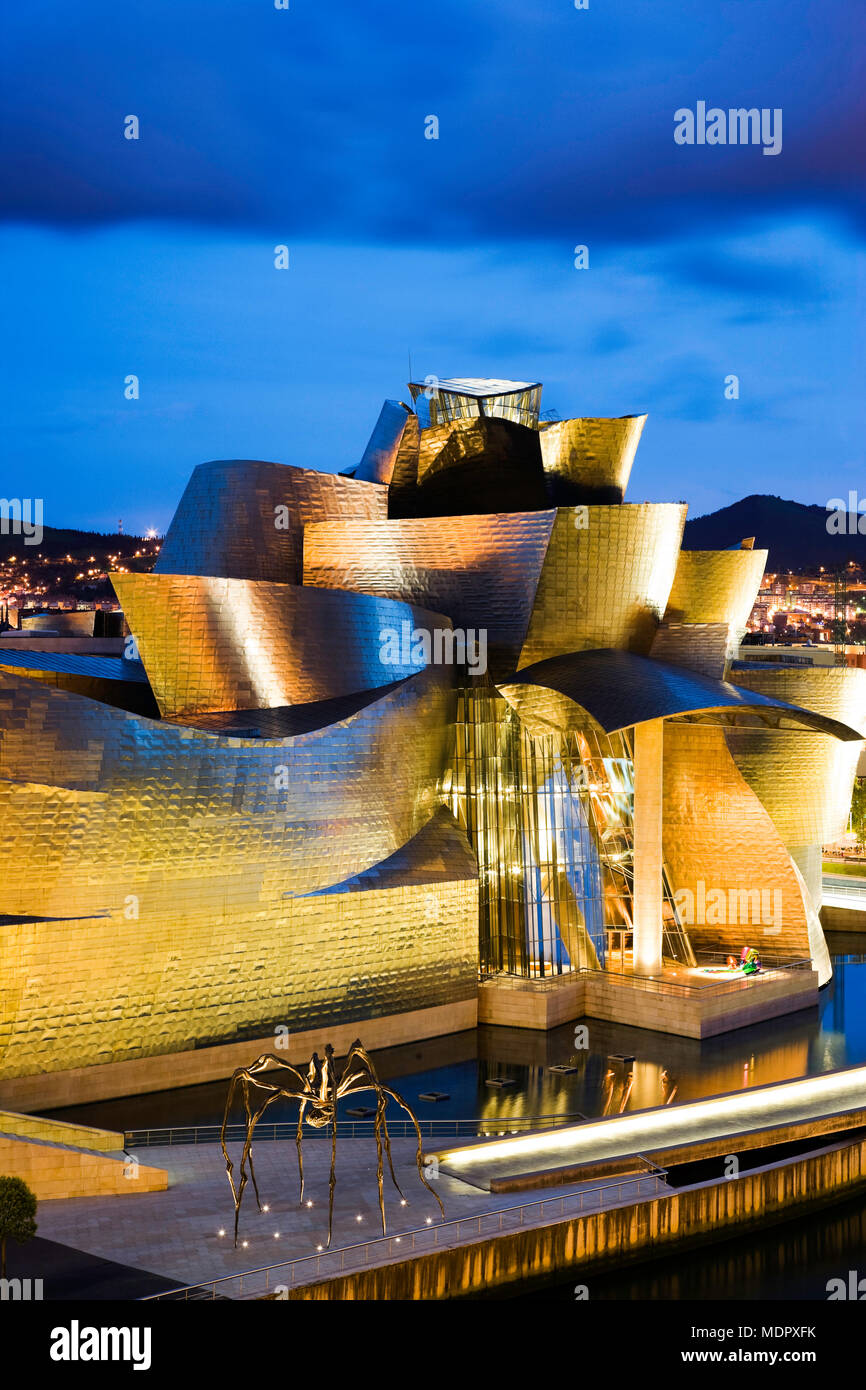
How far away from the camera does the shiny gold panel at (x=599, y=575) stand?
2742 centimetres

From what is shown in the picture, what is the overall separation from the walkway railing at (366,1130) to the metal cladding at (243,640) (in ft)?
24.7

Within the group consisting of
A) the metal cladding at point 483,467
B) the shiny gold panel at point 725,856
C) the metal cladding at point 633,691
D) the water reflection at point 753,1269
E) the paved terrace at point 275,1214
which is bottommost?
the water reflection at point 753,1269

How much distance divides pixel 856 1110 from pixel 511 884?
26.5 feet

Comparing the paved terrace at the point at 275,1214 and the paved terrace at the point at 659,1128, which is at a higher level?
the paved terrace at the point at 275,1214

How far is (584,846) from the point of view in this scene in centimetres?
2748

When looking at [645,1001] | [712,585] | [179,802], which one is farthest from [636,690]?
[179,802]

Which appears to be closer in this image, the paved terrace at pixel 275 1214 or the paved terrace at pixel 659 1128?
the paved terrace at pixel 275 1214

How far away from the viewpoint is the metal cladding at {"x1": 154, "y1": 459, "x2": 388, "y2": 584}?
28.9 m

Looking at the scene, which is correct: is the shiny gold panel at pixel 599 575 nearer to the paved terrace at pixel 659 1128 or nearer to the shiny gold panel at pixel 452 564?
the shiny gold panel at pixel 452 564

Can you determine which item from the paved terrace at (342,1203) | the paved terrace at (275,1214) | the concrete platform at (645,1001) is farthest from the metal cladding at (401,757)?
the paved terrace at (342,1203)

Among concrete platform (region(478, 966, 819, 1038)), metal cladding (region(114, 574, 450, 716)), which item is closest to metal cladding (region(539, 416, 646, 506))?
metal cladding (region(114, 574, 450, 716))

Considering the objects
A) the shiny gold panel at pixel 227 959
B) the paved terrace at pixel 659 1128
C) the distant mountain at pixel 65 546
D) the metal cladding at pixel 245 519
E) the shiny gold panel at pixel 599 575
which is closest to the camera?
the paved terrace at pixel 659 1128
